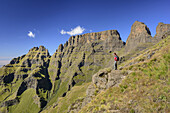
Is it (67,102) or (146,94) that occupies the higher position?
(146,94)

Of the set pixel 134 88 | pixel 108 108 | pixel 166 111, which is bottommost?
pixel 108 108

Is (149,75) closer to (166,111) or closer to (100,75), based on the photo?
(166,111)

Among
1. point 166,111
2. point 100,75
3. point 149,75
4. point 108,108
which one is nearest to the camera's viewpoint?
point 166,111

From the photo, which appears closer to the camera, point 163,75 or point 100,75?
point 163,75

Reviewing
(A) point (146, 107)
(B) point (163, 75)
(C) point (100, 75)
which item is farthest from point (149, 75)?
(C) point (100, 75)

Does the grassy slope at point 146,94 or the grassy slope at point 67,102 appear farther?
the grassy slope at point 67,102

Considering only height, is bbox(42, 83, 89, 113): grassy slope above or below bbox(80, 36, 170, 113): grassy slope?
below

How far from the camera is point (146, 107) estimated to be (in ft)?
34.2

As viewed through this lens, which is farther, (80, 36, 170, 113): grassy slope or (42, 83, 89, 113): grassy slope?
(42, 83, 89, 113): grassy slope

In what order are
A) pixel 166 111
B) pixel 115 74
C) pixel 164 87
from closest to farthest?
pixel 166 111
pixel 164 87
pixel 115 74

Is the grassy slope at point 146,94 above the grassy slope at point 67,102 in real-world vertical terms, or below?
above

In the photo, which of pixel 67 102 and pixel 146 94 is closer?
pixel 146 94

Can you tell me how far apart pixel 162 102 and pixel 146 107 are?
1.82 meters

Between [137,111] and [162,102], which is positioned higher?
[162,102]
